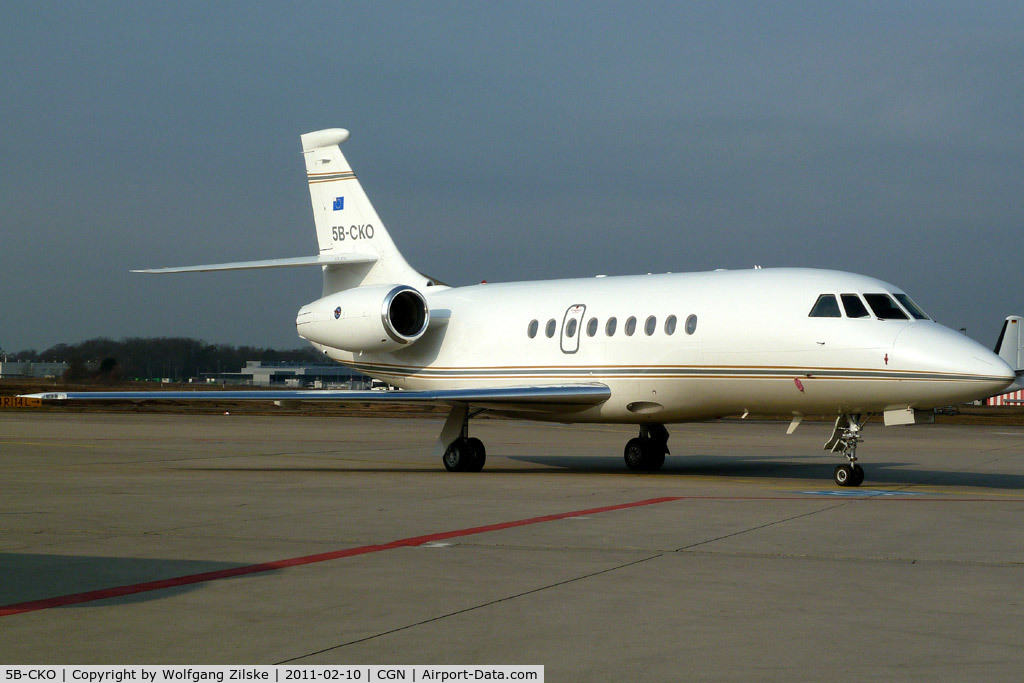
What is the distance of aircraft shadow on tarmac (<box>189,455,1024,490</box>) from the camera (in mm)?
17686

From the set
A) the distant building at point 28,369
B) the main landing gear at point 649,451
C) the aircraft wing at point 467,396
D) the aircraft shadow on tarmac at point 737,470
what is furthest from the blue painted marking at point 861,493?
the distant building at point 28,369

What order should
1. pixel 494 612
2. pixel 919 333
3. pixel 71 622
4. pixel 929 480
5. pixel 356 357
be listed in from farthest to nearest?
pixel 356 357
pixel 929 480
pixel 919 333
pixel 494 612
pixel 71 622

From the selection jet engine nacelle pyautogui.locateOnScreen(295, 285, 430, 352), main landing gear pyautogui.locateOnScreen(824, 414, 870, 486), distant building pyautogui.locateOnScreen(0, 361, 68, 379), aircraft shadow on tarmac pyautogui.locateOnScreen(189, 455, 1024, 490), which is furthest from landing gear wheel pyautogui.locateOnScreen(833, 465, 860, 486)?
distant building pyautogui.locateOnScreen(0, 361, 68, 379)

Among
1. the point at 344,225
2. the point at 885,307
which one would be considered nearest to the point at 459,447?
the point at 344,225

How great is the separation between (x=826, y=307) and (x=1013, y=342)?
6629 mm

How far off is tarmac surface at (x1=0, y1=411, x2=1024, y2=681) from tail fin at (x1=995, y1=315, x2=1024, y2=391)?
420cm

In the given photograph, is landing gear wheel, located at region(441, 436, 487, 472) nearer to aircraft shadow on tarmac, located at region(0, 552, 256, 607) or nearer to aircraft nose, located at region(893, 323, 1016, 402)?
aircraft nose, located at region(893, 323, 1016, 402)

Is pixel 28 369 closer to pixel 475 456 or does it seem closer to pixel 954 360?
pixel 475 456

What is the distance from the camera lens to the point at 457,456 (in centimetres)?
1925

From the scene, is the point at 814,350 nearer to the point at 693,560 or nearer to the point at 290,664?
the point at 693,560

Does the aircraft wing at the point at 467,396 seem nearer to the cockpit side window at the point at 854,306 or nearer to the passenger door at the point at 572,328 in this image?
the passenger door at the point at 572,328

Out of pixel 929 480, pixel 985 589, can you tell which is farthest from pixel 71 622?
pixel 929 480

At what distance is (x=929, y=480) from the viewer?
17.5 m

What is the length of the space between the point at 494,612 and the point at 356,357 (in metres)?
16.7
